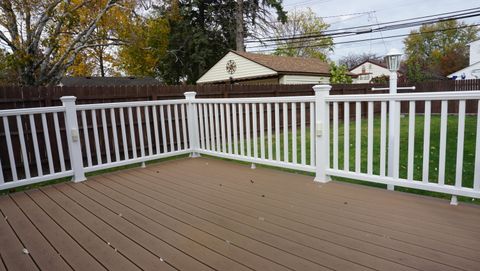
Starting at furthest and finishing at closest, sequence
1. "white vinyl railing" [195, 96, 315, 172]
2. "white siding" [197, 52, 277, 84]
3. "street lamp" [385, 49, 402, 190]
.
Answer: "white siding" [197, 52, 277, 84]
"white vinyl railing" [195, 96, 315, 172]
"street lamp" [385, 49, 402, 190]

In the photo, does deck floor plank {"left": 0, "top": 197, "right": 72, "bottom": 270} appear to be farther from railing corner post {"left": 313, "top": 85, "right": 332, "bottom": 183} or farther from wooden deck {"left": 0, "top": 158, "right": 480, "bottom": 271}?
railing corner post {"left": 313, "top": 85, "right": 332, "bottom": 183}

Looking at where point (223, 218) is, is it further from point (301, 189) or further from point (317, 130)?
point (317, 130)

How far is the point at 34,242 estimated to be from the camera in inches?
84.5

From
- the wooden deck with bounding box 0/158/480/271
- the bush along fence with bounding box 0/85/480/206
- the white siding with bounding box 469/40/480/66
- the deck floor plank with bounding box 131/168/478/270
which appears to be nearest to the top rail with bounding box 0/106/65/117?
the bush along fence with bounding box 0/85/480/206

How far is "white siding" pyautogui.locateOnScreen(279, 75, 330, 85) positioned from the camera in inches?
530

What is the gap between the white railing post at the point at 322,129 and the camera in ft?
10.4

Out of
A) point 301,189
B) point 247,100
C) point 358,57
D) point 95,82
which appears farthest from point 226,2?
point 358,57

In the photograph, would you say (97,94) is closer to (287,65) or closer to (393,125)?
(393,125)

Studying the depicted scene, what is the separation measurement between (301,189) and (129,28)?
14.2 meters

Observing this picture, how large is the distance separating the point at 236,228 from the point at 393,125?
174 centimetres

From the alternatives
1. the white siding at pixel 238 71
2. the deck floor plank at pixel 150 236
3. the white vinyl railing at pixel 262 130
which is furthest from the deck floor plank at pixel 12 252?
the white siding at pixel 238 71

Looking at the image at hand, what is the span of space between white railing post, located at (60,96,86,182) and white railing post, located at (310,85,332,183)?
2.70m

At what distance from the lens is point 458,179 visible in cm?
245

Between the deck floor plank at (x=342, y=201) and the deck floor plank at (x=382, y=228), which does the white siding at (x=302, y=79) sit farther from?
the deck floor plank at (x=382, y=228)
